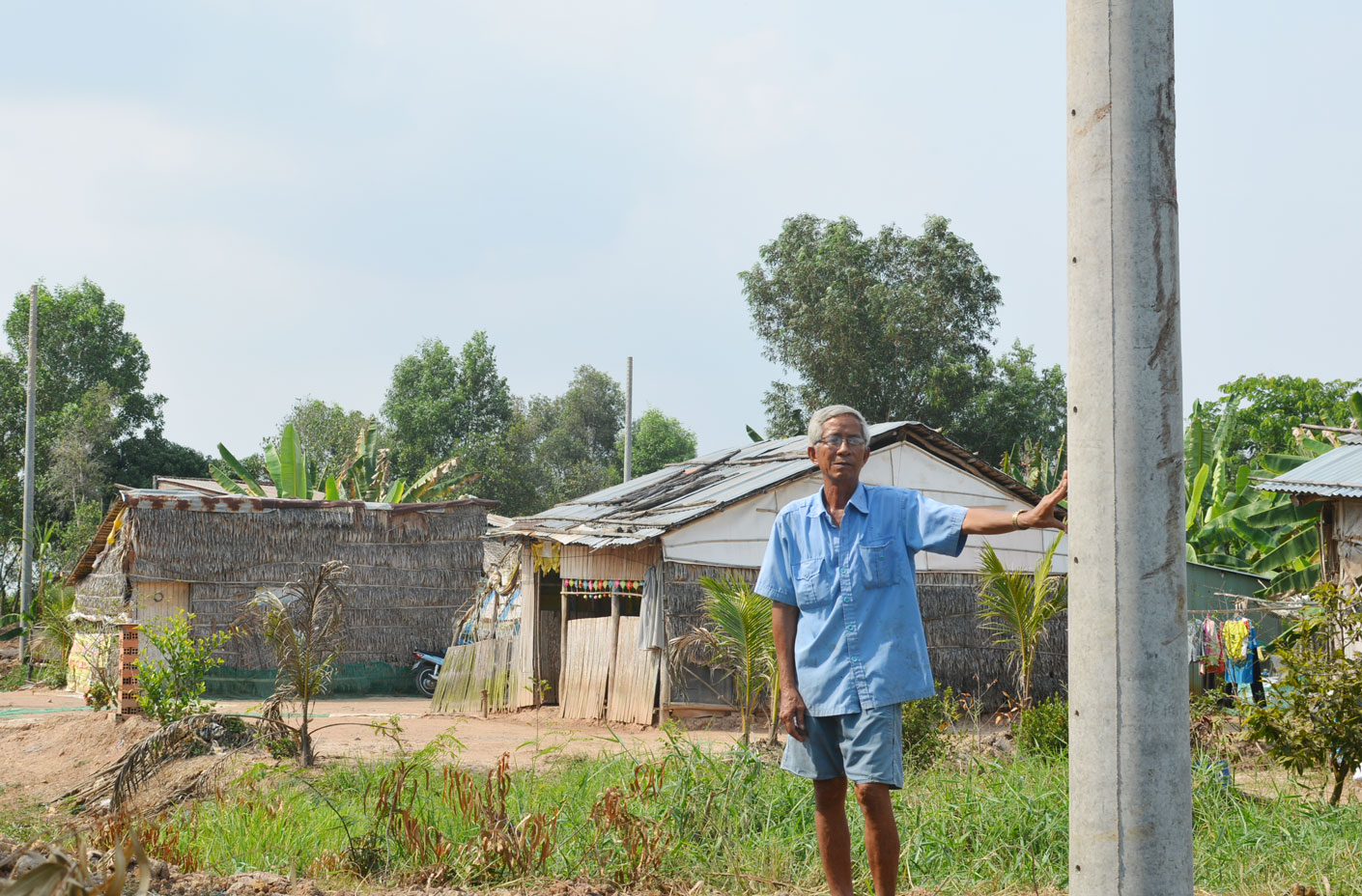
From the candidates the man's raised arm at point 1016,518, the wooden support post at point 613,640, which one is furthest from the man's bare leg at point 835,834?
the wooden support post at point 613,640

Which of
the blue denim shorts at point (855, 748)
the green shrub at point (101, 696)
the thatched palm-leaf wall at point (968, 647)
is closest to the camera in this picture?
the blue denim shorts at point (855, 748)

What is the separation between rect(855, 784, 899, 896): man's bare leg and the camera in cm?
337

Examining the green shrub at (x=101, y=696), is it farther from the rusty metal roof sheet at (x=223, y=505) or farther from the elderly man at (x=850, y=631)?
the elderly man at (x=850, y=631)

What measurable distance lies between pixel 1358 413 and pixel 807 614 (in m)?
15.2

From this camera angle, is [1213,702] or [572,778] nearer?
[572,778]

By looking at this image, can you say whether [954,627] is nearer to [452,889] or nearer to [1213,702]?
[1213,702]

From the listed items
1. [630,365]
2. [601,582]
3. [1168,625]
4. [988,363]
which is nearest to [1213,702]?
[1168,625]

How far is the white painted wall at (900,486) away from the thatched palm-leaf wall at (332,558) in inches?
266

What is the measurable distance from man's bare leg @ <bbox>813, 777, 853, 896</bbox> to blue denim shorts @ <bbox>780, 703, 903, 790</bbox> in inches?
2.1

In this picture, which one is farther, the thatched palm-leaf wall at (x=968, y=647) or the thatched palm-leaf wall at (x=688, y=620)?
the thatched palm-leaf wall at (x=968, y=647)

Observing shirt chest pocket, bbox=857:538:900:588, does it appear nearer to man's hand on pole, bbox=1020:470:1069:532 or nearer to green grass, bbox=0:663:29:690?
man's hand on pole, bbox=1020:470:1069:532

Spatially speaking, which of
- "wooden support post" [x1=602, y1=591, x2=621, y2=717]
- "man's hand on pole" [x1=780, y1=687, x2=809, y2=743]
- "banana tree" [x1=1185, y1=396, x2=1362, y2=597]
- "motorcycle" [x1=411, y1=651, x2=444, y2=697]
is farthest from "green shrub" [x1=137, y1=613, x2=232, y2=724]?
"banana tree" [x1=1185, y1=396, x2=1362, y2=597]

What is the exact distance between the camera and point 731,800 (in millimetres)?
4801

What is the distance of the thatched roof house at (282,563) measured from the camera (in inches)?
686
